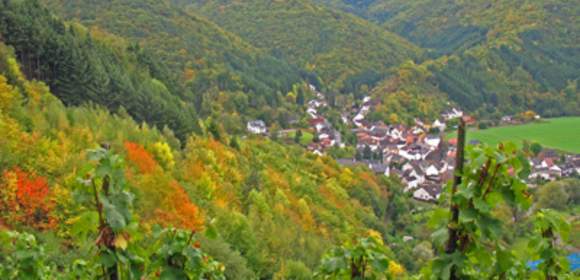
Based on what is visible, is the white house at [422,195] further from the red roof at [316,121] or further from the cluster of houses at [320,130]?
the red roof at [316,121]

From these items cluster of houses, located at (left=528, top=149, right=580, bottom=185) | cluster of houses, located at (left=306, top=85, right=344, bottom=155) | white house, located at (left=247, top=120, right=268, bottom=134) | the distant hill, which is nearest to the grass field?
cluster of houses, located at (left=528, top=149, right=580, bottom=185)

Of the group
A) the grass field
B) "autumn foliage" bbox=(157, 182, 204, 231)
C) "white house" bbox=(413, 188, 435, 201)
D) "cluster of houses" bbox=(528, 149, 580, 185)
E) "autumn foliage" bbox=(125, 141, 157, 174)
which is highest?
"autumn foliage" bbox=(125, 141, 157, 174)

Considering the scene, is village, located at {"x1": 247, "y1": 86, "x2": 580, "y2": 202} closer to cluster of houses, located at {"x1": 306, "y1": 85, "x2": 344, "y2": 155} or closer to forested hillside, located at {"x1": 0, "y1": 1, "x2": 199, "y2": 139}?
cluster of houses, located at {"x1": 306, "y1": 85, "x2": 344, "y2": 155}

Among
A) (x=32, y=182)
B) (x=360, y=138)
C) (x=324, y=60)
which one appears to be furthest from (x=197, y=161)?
(x=324, y=60)

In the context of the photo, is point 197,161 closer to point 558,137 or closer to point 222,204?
point 222,204

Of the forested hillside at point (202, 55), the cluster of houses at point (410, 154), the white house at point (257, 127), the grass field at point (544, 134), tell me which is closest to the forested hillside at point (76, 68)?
the cluster of houses at point (410, 154)

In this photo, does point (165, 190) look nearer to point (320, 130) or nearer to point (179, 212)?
point (179, 212)
